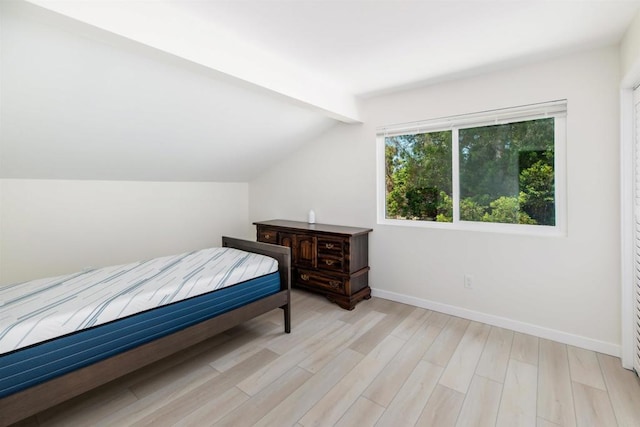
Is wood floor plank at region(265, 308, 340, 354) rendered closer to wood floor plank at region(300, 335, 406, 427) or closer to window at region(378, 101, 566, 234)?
wood floor plank at region(300, 335, 406, 427)

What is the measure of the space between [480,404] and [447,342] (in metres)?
0.68

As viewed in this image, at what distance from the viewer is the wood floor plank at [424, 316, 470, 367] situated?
2.20m

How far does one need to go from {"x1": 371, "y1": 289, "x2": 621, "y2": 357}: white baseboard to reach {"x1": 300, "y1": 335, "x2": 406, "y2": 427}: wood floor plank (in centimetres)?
76

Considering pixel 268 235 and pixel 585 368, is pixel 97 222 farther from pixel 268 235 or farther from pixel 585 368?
pixel 585 368

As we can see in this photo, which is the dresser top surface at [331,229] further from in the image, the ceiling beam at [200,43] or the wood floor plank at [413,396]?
the wood floor plank at [413,396]

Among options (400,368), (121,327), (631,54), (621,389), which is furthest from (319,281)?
(631,54)

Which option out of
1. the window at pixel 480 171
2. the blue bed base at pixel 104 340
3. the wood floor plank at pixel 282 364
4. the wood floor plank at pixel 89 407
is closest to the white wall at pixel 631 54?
the window at pixel 480 171

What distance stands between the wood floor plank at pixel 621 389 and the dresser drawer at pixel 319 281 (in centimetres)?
203

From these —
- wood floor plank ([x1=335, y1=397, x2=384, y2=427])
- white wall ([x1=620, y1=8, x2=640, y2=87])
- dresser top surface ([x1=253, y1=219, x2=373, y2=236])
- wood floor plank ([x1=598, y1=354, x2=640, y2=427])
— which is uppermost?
white wall ([x1=620, y1=8, x2=640, y2=87])

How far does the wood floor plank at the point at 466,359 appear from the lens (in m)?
1.94

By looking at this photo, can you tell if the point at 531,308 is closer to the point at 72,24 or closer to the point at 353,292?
the point at 353,292

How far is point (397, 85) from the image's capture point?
9.68 ft

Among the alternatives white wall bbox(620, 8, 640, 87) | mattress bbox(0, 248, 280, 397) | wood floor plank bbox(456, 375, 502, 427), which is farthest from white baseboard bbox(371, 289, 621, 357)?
white wall bbox(620, 8, 640, 87)

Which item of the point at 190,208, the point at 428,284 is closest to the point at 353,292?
the point at 428,284
